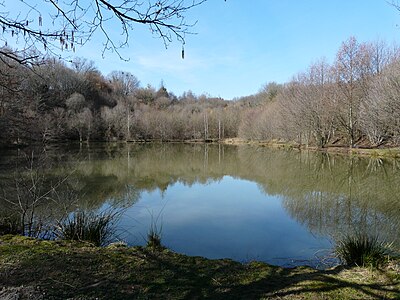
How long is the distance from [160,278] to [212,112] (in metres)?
58.9

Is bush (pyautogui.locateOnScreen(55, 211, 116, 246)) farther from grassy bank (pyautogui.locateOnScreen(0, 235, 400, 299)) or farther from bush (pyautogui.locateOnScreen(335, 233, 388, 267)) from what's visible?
bush (pyautogui.locateOnScreen(335, 233, 388, 267))

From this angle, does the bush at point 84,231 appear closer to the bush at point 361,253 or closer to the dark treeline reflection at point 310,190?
the dark treeline reflection at point 310,190

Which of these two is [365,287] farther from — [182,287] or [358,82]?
[358,82]

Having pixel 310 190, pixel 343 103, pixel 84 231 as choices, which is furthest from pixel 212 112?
pixel 84 231

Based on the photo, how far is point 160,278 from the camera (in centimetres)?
307

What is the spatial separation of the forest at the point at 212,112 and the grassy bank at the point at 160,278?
72.6 inches

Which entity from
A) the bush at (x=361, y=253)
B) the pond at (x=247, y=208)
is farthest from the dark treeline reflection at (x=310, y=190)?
the bush at (x=361, y=253)

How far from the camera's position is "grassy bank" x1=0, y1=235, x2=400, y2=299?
8.82 feet

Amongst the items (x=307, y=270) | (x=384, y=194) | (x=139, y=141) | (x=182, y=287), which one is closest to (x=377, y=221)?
(x=384, y=194)

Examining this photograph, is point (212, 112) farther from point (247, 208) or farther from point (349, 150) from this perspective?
point (247, 208)

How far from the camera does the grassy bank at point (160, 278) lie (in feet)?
8.82

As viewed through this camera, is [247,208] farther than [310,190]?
No

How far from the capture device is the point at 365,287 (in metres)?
2.86

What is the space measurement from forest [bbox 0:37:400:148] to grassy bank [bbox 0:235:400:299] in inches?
72.6
